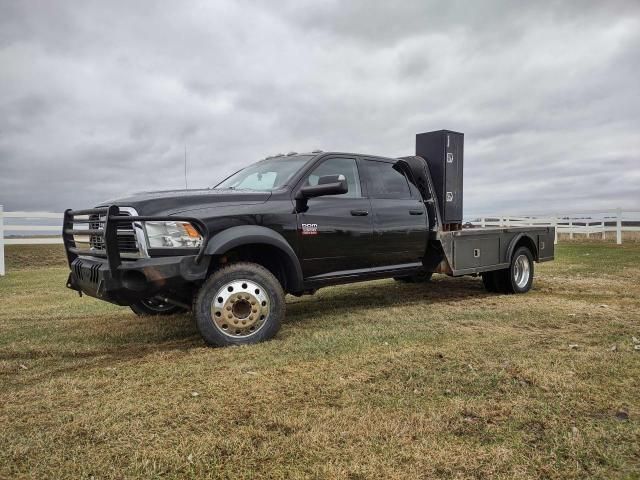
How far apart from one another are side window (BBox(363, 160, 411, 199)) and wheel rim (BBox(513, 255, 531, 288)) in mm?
2687

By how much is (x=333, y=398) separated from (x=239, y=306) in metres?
1.60

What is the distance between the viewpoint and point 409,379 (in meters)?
3.36

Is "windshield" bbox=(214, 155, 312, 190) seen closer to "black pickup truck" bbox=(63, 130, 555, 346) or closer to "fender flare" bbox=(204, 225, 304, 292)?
"black pickup truck" bbox=(63, 130, 555, 346)

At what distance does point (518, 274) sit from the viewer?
7.76 m

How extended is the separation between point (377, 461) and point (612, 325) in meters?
3.90

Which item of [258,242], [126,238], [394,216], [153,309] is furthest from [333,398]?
[153,309]

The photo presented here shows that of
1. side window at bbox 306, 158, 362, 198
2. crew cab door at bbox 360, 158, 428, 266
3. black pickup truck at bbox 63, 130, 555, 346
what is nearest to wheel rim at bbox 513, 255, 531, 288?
black pickup truck at bbox 63, 130, 555, 346

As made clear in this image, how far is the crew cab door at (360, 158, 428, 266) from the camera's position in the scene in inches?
225

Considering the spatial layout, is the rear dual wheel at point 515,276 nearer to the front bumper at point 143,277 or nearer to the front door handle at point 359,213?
the front door handle at point 359,213

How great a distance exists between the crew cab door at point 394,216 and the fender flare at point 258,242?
3.78ft

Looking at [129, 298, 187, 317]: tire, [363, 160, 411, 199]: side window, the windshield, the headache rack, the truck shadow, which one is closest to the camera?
the headache rack

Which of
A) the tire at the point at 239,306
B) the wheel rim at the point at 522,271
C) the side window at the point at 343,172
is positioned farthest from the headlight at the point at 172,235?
the wheel rim at the point at 522,271

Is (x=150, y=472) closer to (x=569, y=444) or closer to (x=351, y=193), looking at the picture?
(x=569, y=444)

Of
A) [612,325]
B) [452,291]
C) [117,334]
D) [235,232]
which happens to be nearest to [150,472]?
[235,232]
